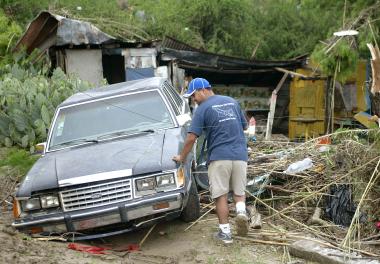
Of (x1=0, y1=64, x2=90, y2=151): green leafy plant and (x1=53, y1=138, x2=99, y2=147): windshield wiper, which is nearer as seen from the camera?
(x1=53, y1=138, x2=99, y2=147): windshield wiper

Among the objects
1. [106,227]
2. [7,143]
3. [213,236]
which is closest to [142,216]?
[106,227]

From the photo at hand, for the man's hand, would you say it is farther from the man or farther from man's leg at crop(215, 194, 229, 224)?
man's leg at crop(215, 194, 229, 224)

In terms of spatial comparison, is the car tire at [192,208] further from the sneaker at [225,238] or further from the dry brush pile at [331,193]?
the dry brush pile at [331,193]

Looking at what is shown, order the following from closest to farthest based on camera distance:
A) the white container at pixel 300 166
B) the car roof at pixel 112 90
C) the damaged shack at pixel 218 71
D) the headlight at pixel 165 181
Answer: the headlight at pixel 165 181 → the car roof at pixel 112 90 → the white container at pixel 300 166 → the damaged shack at pixel 218 71

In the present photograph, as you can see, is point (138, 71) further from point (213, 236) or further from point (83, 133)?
point (213, 236)

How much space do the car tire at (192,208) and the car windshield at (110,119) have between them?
3.03 feet

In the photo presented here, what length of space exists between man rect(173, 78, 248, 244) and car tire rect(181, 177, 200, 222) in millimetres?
470

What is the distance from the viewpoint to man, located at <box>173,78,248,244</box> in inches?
228

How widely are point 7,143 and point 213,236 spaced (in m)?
6.07

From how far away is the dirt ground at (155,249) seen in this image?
5.06 metres

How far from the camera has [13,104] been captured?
35.4ft

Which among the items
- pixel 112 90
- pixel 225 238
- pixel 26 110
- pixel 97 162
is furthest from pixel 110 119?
pixel 26 110

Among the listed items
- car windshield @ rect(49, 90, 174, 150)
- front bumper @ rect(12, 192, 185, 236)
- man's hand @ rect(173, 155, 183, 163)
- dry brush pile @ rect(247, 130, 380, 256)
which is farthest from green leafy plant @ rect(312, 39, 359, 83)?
front bumper @ rect(12, 192, 185, 236)

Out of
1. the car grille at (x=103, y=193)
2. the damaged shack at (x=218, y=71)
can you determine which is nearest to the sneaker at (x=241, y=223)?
the car grille at (x=103, y=193)
